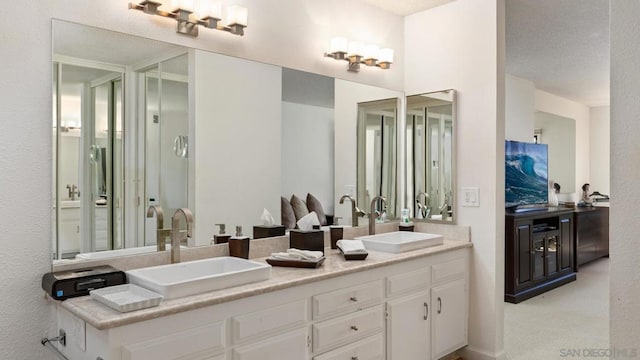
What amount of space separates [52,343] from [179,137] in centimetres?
107

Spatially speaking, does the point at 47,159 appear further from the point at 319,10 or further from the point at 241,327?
the point at 319,10

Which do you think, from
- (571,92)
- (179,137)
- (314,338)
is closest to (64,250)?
(179,137)

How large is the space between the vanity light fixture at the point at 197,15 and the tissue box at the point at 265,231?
1.09 meters

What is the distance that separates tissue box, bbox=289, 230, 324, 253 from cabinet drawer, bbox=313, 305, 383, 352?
46 centimetres

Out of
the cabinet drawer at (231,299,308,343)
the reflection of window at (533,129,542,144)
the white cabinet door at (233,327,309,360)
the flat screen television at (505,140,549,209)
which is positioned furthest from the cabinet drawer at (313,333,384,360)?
the reflection of window at (533,129,542,144)

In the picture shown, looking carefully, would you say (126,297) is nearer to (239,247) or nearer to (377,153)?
(239,247)

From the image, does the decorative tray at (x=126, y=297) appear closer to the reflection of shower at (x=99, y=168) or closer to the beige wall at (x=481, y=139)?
the reflection of shower at (x=99, y=168)

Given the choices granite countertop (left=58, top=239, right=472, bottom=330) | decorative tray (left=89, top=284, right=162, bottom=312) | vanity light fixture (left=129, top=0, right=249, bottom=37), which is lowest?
granite countertop (left=58, top=239, right=472, bottom=330)

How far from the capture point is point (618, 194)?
120 cm

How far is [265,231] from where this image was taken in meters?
2.66

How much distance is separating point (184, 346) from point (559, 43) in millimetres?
4280

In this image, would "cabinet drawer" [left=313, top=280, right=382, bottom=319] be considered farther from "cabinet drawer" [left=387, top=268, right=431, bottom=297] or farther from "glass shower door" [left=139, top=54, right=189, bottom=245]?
"glass shower door" [left=139, top=54, right=189, bottom=245]

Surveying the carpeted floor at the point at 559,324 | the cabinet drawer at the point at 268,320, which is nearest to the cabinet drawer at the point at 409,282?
the cabinet drawer at the point at 268,320

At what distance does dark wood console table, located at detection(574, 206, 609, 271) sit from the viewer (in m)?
6.02
